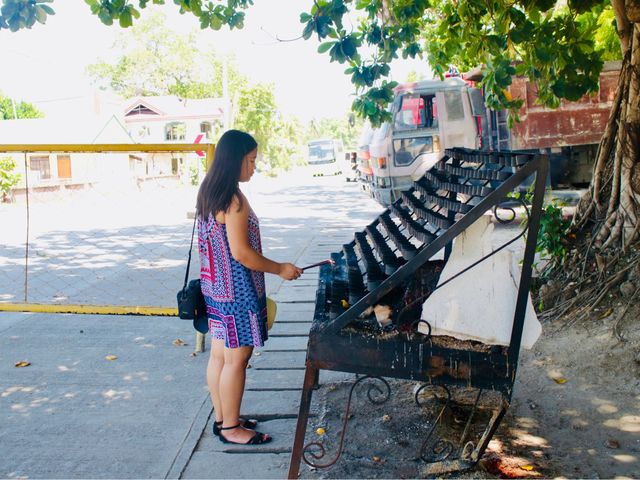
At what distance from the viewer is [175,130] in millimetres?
58906

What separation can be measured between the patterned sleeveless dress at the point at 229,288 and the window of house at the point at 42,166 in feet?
102

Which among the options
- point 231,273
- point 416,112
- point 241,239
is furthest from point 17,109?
point 241,239

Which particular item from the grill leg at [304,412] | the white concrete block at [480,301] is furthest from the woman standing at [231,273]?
the white concrete block at [480,301]

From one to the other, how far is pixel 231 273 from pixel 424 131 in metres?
10.9

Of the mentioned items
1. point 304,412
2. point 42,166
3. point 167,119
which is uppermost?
point 167,119

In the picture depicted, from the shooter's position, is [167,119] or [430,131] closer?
[430,131]

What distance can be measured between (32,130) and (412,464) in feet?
121

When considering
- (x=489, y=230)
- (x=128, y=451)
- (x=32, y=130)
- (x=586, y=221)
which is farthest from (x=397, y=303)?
(x=32, y=130)

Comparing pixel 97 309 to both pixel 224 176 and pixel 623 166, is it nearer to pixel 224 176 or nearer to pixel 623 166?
pixel 224 176

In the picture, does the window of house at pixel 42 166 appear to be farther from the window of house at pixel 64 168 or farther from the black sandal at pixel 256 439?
the black sandal at pixel 256 439

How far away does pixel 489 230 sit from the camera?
3055 millimetres

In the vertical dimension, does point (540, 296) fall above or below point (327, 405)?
above

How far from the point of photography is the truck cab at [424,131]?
13742 millimetres

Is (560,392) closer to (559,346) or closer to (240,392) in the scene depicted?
(559,346)
